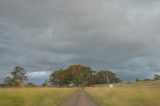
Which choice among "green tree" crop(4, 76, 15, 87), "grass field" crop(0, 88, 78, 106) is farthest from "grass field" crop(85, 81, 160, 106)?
"green tree" crop(4, 76, 15, 87)

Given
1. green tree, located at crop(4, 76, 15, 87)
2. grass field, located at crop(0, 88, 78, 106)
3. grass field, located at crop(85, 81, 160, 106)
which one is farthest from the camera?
green tree, located at crop(4, 76, 15, 87)

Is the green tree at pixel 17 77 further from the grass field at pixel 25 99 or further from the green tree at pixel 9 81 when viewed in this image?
the grass field at pixel 25 99

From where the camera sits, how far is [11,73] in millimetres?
127375

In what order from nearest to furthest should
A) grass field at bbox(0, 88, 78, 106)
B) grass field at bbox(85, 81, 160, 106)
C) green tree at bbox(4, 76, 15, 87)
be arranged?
grass field at bbox(0, 88, 78, 106), grass field at bbox(85, 81, 160, 106), green tree at bbox(4, 76, 15, 87)

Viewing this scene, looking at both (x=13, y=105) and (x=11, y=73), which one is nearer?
(x=13, y=105)

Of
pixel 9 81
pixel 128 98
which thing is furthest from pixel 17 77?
pixel 128 98

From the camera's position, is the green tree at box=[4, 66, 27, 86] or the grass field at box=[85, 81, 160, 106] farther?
the green tree at box=[4, 66, 27, 86]

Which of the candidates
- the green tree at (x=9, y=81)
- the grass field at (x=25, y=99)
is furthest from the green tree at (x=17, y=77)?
the grass field at (x=25, y=99)

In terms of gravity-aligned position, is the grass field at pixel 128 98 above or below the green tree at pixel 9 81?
below

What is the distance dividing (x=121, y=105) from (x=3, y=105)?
→ 10.9 meters

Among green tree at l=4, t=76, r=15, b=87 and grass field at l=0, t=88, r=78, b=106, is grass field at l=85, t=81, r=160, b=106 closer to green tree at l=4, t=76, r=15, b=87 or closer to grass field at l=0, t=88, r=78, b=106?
grass field at l=0, t=88, r=78, b=106

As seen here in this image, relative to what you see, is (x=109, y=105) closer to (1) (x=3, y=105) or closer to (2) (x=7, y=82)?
(1) (x=3, y=105)

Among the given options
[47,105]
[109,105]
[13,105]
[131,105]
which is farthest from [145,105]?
[13,105]

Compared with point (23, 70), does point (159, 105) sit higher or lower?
lower
